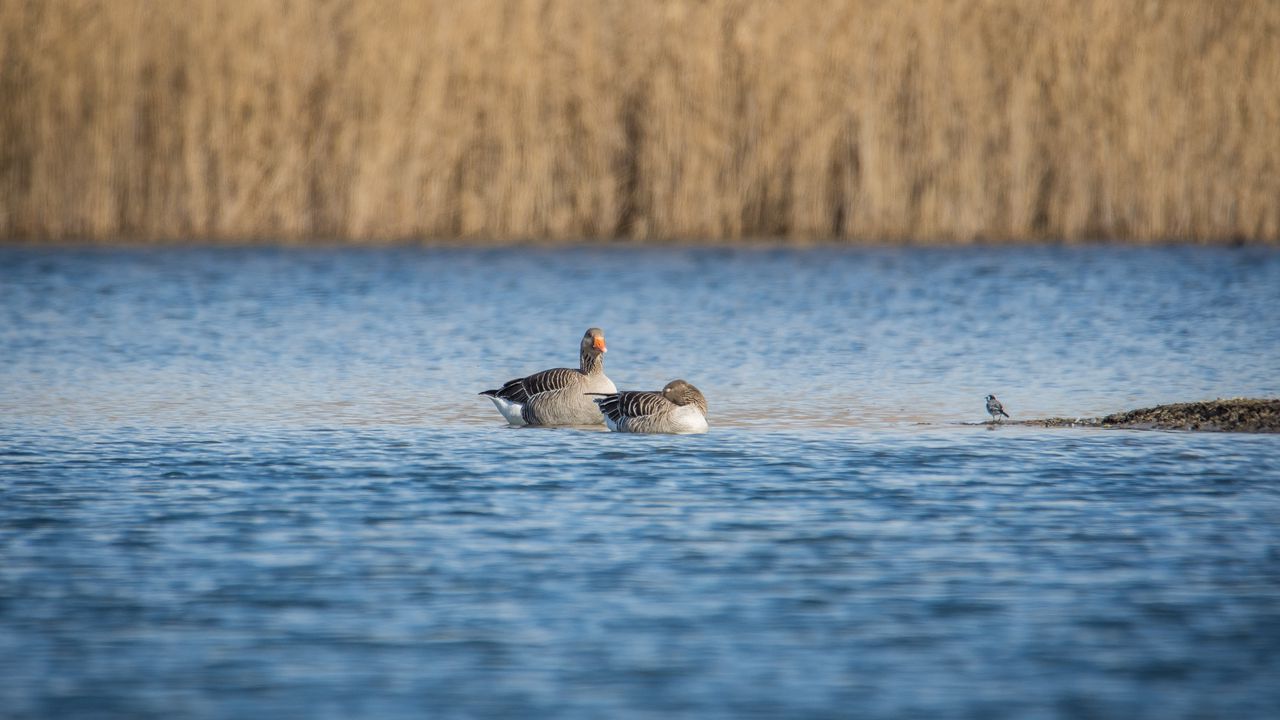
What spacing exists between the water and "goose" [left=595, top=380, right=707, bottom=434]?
223mm

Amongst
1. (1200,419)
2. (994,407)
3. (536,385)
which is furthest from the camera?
(536,385)

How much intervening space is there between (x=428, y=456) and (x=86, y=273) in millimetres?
11671

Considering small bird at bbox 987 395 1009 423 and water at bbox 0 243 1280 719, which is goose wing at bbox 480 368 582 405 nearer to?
water at bbox 0 243 1280 719

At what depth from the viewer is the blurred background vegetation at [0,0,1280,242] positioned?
21.5 metres

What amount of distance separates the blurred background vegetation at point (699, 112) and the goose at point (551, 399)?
1070cm

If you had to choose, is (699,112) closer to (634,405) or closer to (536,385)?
(536,385)

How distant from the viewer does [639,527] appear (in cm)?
781

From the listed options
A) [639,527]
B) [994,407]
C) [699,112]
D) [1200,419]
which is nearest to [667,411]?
[994,407]

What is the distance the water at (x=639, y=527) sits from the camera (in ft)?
18.2

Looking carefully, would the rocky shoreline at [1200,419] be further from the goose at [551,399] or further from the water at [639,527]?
the goose at [551,399]

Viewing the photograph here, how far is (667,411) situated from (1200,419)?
122 inches

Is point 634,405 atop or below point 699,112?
below

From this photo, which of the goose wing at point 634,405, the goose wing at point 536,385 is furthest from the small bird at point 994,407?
the goose wing at point 536,385

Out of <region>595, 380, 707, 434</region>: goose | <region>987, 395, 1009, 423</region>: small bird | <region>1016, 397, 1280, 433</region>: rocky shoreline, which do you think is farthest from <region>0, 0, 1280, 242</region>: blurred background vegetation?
<region>595, 380, 707, 434</region>: goose
